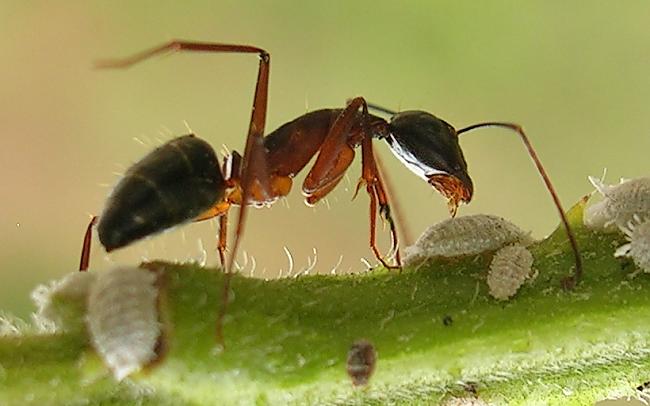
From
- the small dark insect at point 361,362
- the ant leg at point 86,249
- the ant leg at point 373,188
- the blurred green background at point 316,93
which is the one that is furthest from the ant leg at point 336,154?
the blurred green background at point 316,93

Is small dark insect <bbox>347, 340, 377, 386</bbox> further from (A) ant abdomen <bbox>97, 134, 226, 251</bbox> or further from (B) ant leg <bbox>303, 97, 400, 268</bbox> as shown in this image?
(B) ant leg <bbox>303, 97, 400, 268</bbox>

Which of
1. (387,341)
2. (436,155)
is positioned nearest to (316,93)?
(436,155)

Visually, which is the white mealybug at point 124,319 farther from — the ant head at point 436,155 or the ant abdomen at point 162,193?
the ant head at point 436,155

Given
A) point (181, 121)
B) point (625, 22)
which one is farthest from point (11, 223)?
point (625, 22)

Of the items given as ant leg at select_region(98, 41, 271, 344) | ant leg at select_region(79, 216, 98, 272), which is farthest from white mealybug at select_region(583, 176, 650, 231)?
ant leg at select_region(79, 216, 98, 272)

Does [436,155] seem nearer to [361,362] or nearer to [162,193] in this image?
[162,193]

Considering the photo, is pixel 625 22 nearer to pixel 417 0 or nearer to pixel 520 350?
pixel 417 0
